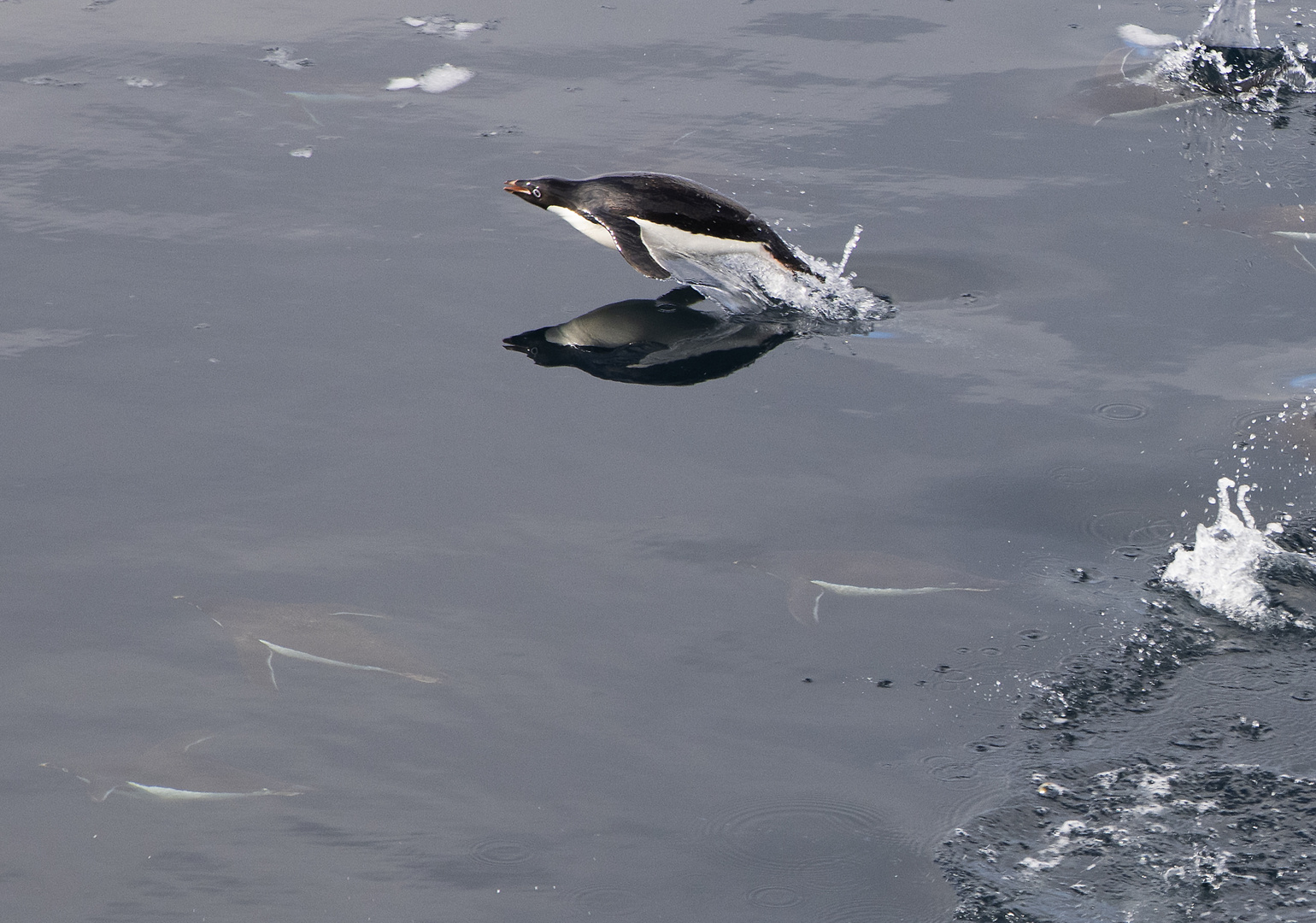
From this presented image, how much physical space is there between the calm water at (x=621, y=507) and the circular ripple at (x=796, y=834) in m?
0.02

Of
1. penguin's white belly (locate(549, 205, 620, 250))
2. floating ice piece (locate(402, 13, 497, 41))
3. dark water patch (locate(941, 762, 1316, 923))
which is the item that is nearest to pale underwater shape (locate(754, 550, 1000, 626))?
dark water patch (locate(941, 762, 1316, 923))

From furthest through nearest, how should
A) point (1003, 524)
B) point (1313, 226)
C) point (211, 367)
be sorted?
point (1313, 226) < point (211, 367) < point (1003, 524)

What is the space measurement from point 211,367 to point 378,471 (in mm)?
1609

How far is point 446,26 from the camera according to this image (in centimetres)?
1370

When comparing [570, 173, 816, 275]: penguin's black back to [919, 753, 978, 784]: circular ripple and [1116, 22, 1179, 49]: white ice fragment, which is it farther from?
[1116, 22, 1179, 49]: white ice fragment

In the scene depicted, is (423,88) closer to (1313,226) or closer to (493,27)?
(493,27)

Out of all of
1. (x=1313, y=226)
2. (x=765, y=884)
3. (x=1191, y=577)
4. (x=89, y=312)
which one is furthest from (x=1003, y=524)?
(x=89, y=312)

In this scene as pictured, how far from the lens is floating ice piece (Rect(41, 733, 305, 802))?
512cm

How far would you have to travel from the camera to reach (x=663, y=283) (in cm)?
943

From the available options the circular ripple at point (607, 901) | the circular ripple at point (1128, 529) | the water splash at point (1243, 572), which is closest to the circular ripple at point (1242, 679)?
the water splash at point (1243, 572)

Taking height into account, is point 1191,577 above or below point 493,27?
below

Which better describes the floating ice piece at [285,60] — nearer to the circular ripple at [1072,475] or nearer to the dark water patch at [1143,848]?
the circular ripple at [1072,475]

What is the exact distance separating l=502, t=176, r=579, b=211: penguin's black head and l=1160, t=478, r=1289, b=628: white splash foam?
187 inches

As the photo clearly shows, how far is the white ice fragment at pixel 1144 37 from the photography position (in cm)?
1262
